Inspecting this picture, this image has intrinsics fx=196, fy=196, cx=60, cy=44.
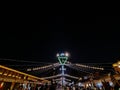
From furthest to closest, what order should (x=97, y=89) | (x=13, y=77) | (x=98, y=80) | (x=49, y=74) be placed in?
(x=49, y=74) < (x=13, y=77) < (x=98, y=80) < (x=97, y=89)

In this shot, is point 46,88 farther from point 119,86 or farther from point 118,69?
point 118,69

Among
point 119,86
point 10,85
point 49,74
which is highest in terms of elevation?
point 49,74

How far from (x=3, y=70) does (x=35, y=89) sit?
773cm

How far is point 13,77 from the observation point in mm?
25766

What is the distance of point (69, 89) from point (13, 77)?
34.3 feet

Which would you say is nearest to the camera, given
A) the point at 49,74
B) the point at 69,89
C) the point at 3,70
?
the point at 69,89

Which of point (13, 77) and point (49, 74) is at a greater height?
point (49, 74)

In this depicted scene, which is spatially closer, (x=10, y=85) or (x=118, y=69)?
(x=118, y=69)

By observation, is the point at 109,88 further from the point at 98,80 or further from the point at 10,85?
the point at 10,85

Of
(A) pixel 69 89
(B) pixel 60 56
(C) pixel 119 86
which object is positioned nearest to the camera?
(C) pixel 119 86

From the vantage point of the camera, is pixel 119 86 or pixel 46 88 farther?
pixel 46 88

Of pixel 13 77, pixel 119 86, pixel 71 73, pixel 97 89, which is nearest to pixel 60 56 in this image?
pixel 71 73

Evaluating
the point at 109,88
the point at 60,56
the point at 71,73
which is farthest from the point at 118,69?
the point at 71,73

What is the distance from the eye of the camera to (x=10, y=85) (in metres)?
24.5
